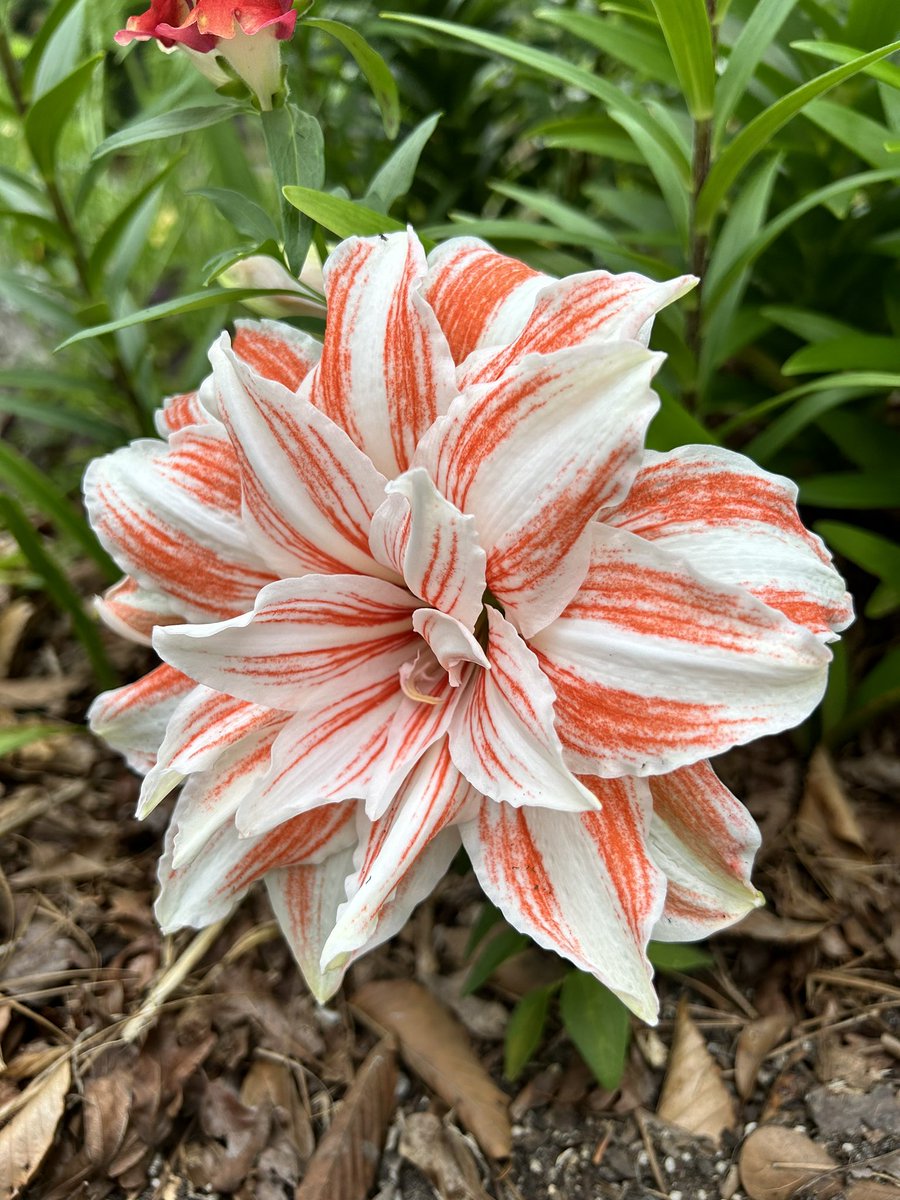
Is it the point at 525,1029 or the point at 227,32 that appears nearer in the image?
the point at 227,32

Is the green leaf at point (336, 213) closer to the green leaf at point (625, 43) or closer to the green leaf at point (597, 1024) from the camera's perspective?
the green leaf at point (625, 43)

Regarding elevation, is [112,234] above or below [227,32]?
below

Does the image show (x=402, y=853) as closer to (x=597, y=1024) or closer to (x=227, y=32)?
(x=597, y=1024)

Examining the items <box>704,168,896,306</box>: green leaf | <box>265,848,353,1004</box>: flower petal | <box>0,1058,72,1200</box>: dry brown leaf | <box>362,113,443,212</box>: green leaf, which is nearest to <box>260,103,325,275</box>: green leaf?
<box>362,113,443,212</box>: green leaf

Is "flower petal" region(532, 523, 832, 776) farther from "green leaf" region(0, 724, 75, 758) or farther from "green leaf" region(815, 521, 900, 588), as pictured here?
"green leaf" region(0, 724, 75, 758)

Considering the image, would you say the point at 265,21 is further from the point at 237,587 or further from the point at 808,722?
the point at 808,722

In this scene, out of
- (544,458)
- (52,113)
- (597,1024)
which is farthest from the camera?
(52,113)

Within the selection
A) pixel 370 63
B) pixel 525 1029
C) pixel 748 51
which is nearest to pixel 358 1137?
pixel 525 1029

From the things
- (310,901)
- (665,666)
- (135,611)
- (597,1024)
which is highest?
(665,666)
